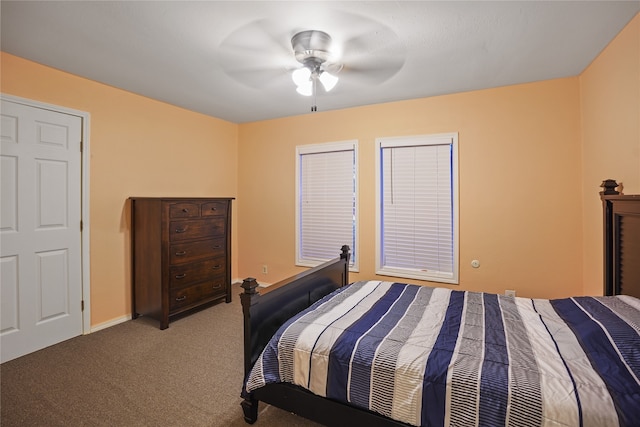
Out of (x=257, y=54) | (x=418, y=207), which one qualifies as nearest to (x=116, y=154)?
(x=257, y=54)

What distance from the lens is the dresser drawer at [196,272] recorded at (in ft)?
10.7

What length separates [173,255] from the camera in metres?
3.23

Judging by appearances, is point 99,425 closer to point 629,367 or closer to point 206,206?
point 206,206

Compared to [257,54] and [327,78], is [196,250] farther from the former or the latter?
[327,78]

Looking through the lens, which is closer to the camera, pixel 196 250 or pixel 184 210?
pixel 184 210

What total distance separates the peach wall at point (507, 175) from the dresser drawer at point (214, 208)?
167 centimetres

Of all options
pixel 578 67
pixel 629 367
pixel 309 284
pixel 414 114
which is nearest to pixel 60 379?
pixel 309 284

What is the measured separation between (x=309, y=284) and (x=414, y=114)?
227 cm

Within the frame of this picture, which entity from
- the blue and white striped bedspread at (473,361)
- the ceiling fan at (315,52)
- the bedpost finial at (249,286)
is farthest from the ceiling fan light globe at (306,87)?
the blue and white striped bedspread at (473,361)

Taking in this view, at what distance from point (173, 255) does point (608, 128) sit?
157 inches

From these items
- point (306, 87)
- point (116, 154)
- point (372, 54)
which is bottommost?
point (116, 154)

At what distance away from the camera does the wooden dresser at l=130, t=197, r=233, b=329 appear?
313 cm

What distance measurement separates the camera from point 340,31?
2.06 m

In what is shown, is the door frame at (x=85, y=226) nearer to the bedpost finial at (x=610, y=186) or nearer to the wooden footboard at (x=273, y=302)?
the wooden footboard at (x=273, y=302)
